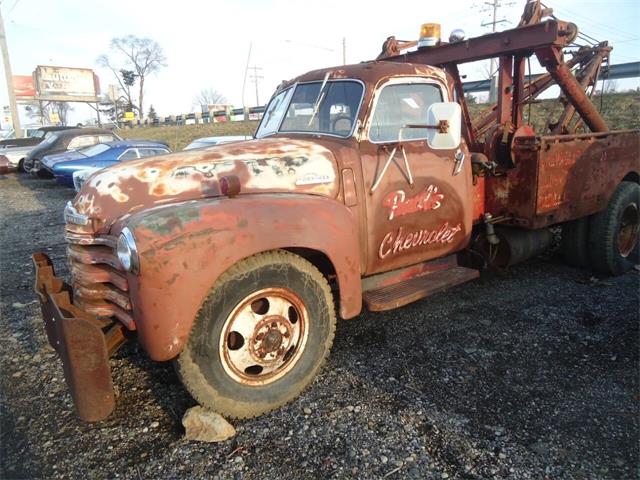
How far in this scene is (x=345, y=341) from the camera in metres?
3.75

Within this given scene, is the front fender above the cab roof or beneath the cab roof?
beneath

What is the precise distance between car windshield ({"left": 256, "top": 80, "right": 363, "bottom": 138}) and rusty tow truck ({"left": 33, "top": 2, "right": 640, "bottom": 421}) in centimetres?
1

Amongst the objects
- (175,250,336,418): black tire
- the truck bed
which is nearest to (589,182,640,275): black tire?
the truck bed

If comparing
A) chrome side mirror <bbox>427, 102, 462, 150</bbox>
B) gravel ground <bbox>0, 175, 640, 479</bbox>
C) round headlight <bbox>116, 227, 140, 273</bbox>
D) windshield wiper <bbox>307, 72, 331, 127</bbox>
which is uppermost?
windshield wiper <bbox>307, 72, 331, 127</bbox>

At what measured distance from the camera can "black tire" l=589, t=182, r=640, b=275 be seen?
504 centimetres

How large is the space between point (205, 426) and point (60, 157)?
13.1 m

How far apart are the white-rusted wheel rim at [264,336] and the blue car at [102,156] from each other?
10082 millimetres

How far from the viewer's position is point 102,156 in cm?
1208

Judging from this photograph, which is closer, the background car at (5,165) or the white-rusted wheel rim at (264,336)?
the white-rusted wheel rim at (264,336)

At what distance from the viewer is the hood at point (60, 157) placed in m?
12.9

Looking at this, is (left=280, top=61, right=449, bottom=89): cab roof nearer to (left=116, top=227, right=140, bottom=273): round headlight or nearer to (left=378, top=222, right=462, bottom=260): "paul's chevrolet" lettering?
(left=378, top=222, right=462, bottom=260): "paul's chevrolet" lettering

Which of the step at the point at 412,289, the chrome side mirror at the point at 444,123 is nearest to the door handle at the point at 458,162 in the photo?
the chrome side mirror at the point at 444,123

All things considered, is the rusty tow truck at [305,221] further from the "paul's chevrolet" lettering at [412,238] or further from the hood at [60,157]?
the hood at [60,157]

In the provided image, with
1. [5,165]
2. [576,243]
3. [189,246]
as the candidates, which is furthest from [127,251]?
[5,165]
